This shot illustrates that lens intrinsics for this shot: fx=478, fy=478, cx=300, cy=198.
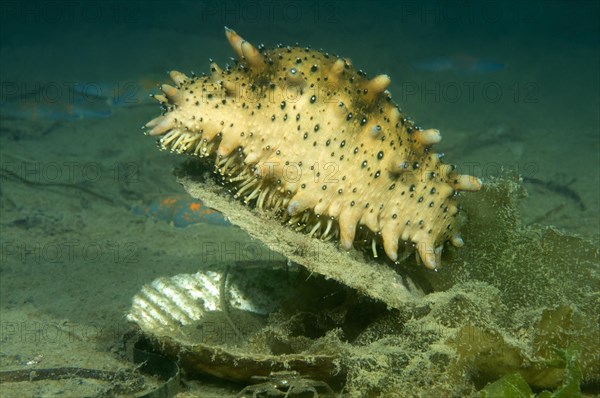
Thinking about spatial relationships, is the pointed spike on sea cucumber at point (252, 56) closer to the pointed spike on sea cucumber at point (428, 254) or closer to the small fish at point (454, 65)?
the pointed spike on sea cucumber at point (428, 254)

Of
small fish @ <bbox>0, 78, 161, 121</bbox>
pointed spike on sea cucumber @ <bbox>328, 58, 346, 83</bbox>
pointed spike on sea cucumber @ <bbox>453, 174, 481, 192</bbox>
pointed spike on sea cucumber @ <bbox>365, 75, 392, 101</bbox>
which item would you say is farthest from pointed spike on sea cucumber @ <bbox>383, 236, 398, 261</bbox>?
small fish @ <bbox>0, 78, 161, 121</bbox>

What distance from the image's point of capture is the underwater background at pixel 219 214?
5.90 ft

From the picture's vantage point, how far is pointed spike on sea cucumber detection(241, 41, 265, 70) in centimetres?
222

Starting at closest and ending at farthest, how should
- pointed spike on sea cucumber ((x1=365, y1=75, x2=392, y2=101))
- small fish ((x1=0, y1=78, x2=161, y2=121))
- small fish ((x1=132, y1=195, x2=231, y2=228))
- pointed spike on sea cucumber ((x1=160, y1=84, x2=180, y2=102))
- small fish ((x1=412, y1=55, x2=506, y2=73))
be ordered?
pointed spike on sea cucumber ((x1=365, y1=75, x2=392, y2=101))
pointed spike on sea cucumber ((x1=160, y1=84, x2=180, y2=102))
small fish ((x1=132, y1=195, x2=231, y2=228))
small fish ((x1=0, y1=78, x2=161, y2=121))
small fish ((x1=412, y1=55, x2=506, y2=73))

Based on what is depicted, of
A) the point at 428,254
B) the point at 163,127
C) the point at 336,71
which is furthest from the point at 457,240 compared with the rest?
the point at 163,127

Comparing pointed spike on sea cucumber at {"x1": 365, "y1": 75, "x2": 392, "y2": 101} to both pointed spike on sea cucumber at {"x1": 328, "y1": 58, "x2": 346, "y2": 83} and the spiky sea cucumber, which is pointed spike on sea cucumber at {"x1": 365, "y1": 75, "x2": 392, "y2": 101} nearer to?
the spiky sea cucumber

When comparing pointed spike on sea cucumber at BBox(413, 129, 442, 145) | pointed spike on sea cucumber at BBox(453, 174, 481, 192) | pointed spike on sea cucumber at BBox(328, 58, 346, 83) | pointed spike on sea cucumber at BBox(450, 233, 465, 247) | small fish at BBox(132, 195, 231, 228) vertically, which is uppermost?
pointed spike on sea cucumber at BBox(328, 58, 346, 83)

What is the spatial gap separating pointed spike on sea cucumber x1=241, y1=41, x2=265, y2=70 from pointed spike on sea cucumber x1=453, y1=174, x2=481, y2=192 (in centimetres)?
105

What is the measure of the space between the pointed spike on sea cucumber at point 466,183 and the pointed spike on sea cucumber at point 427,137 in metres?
0.20

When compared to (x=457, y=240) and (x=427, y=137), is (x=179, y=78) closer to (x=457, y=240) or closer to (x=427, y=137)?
(x=427, y=137)

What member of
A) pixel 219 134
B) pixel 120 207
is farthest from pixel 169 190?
pixel 219 134

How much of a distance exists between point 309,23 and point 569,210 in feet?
45.2

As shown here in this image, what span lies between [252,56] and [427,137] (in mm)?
896

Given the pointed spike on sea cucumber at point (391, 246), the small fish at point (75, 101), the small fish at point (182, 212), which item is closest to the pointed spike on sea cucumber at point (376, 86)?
the pointed spike on sea cucumber at point (391, 246)
